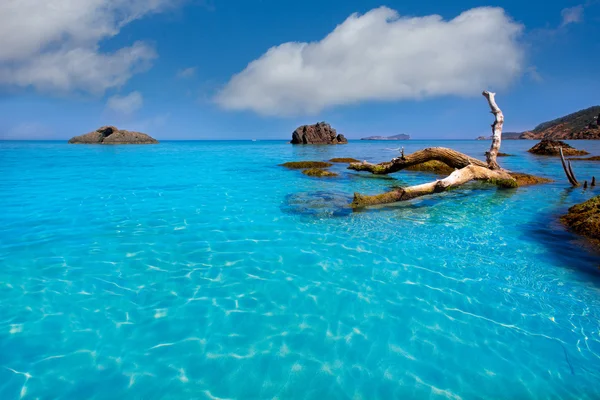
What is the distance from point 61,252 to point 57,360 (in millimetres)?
5048

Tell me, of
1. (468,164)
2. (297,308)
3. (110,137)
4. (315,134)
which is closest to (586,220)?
(468,164)

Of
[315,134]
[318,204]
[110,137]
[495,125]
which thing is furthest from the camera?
[110,137]

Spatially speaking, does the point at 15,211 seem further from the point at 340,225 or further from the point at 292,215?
the point at 340,225

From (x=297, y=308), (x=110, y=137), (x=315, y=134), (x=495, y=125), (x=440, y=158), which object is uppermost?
(x=110, y=137)

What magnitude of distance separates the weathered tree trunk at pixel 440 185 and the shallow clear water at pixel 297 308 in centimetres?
166

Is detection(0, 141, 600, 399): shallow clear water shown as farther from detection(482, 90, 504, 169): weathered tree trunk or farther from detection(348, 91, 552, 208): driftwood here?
detection(482, 90, 504, 169): weathered tree trunk

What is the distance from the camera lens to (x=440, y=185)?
15.2m

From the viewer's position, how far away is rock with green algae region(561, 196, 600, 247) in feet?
32.2

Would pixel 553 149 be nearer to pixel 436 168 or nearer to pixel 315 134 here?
pixel 436 168

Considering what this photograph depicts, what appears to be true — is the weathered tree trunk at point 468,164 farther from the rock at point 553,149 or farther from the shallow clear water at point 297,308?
the rock at point 553,149

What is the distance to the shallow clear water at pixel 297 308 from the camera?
15.5ft

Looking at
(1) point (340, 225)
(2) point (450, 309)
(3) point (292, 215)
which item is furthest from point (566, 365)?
(3) point (292, 215)

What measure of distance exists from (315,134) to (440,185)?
9515cm

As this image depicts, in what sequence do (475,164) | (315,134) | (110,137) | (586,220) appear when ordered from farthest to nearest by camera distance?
(110,137) → (315,134) → (475,164) → (586,220)
